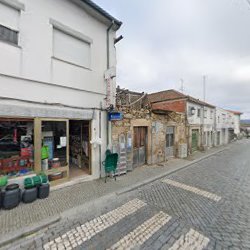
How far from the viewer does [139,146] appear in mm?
9680

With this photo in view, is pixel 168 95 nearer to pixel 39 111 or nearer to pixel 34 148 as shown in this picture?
pixel 39 111

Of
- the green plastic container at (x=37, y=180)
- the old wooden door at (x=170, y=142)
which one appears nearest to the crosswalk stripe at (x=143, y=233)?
the green plastic container at (x=37, y=180)

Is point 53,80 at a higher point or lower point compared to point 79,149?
higher

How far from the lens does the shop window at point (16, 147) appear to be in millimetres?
5258

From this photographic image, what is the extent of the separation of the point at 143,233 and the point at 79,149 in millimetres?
5583

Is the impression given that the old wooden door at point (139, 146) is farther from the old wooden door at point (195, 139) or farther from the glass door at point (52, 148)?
the old wooden door at point (195, 139)

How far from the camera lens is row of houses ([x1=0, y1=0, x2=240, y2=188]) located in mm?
5152

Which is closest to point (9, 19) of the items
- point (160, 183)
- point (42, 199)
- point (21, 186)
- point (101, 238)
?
point (21, 186)

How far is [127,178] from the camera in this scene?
7.55 m

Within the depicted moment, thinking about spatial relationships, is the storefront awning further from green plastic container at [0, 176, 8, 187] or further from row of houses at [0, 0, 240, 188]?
green plastic container at [0, 176, 8, 187]

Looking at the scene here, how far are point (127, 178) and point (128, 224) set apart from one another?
11.1ft

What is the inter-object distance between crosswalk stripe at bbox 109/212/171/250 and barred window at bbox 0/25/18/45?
6071 mm

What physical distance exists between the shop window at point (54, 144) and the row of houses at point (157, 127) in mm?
2215

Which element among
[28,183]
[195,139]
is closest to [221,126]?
[195,139]
